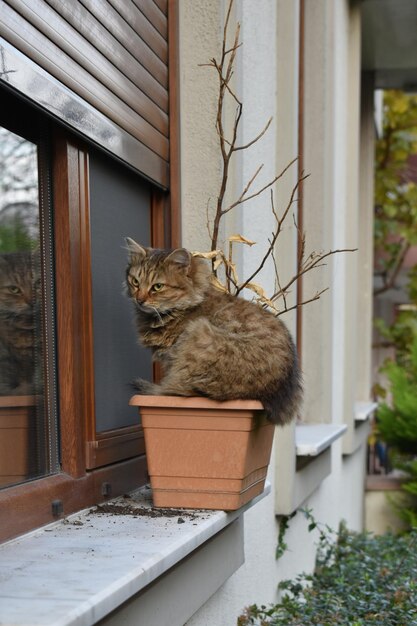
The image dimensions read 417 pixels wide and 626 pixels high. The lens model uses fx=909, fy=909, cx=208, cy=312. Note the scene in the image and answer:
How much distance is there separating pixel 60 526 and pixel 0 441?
0.28 metres

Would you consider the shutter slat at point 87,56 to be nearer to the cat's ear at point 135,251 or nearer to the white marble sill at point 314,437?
the cat's ear at point 135,251

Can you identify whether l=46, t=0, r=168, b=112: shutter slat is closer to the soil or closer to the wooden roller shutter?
the wooden roller shutter

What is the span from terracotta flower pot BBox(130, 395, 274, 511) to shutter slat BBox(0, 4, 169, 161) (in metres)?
0.79

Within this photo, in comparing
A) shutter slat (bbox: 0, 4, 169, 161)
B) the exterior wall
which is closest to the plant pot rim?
the exterior wall

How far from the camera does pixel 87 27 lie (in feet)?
7.59

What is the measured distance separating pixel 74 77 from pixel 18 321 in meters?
0.62

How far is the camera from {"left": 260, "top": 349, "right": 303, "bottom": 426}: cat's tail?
2.26 metres

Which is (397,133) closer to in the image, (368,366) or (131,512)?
(368,366)

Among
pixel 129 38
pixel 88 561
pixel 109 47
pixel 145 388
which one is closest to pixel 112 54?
pixel 109 47

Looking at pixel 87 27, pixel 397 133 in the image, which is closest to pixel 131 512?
pixel 87 27

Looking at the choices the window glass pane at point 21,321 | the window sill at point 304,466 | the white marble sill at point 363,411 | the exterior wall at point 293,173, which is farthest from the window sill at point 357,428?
the window glass pane at point 21,321

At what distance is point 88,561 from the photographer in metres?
1.69

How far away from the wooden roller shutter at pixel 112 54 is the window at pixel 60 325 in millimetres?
118

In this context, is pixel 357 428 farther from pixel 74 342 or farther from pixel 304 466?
pixel 74 342
